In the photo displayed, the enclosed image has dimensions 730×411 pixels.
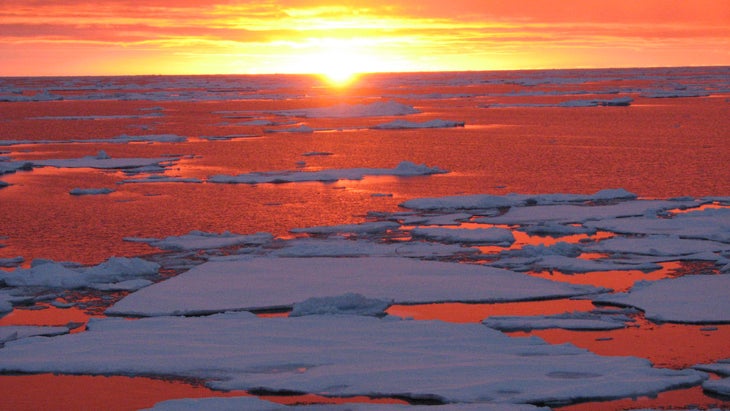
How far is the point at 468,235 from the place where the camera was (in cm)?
915

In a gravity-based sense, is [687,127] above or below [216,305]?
above

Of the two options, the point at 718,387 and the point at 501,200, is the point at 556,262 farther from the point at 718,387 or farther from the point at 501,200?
the point at 501,200

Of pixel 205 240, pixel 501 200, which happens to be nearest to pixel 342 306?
pixel 205 240

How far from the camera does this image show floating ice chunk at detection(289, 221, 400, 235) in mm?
9586

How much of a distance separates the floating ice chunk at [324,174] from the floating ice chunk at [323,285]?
6.44 metres

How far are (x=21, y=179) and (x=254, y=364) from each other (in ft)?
36.2

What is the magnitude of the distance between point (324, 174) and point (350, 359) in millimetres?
9597

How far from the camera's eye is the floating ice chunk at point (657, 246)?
8234 mm

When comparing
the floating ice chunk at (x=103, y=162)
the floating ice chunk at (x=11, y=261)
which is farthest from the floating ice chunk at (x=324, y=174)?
the floating ice chunk at (x=11, y=261)

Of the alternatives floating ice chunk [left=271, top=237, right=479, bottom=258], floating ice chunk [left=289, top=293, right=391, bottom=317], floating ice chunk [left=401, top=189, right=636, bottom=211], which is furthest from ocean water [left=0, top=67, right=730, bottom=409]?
floating ice chunk [left=271, top=237, right=479, bottom=258]

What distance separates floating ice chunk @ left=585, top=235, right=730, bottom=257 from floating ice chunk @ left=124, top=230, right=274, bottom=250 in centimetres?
308

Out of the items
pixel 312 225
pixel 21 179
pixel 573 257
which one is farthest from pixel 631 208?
pixel 21 179

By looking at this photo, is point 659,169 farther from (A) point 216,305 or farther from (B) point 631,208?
(A) point 216,305

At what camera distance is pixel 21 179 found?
15133 millimetres
